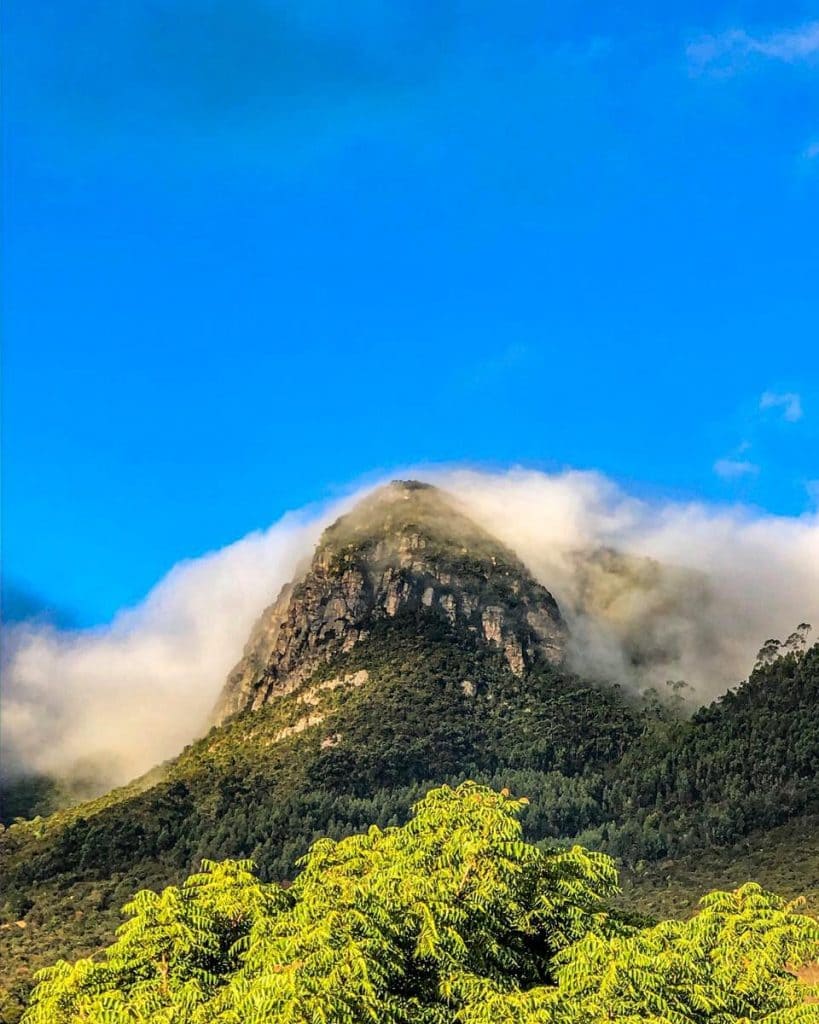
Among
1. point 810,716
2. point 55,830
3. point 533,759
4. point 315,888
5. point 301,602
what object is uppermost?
point 301,602

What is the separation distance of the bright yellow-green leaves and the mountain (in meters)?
58.7

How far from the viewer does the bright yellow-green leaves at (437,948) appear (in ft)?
46.2

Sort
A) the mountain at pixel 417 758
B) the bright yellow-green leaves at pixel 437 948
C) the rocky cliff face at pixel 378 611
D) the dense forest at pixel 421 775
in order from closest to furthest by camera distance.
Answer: the bright yellow-green leaves at pixel 437 948 → the mountain at pixel 417 758 → the dense forest at pixel 421 775 → the rocky cliff face at pixel 378 611

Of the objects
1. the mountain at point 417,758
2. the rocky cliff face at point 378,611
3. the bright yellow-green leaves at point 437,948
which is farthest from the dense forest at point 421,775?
the bright yellow-green leaves at point 437,948

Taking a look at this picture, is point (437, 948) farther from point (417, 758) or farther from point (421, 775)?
point (417, 758)

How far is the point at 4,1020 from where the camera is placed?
1909 inches

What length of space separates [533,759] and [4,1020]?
109 meters

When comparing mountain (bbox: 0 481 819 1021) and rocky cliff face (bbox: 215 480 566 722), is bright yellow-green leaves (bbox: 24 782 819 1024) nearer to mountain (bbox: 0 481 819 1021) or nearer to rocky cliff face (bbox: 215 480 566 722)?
mountain (bbox: 0 481 819 1021)

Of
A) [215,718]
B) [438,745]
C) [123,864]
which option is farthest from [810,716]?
[215,718]

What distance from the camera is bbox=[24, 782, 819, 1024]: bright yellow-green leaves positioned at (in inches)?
554

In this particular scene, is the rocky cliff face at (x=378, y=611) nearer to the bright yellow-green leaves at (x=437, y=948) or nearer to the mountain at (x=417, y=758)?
the mountain at (x=417, y=758)

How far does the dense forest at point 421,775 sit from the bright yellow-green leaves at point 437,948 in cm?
7016

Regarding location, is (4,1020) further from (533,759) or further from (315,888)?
(533,759)

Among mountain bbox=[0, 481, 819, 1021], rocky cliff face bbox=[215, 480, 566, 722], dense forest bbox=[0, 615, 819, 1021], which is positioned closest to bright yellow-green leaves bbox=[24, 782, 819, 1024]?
mountain bbox=[0, 481, 819, 1021]
